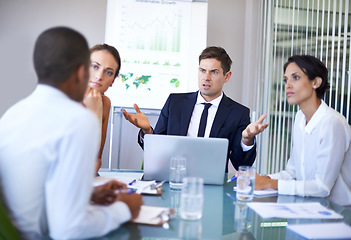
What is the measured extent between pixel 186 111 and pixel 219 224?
5.47 ft

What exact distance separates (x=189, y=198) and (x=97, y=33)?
383 cm

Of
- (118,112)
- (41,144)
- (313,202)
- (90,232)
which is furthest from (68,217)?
(118,112)

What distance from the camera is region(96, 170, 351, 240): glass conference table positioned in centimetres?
112

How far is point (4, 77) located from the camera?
14.8 ft

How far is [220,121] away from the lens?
277 centimetres

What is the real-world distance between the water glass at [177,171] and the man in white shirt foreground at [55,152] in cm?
70

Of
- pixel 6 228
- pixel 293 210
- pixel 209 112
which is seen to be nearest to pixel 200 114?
pixel 209 112

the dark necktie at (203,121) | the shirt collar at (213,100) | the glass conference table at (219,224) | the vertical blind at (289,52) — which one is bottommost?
the glass conference table at (219,224)

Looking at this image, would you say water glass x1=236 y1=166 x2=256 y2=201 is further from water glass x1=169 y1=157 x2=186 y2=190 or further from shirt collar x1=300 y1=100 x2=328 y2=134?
shirt collar x1=300 y1=100 x2=328 y2=134

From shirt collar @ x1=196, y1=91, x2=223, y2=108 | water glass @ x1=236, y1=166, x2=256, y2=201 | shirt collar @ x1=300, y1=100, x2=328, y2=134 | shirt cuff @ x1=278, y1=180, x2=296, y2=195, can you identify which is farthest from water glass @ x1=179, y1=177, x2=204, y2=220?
shirt collar @ x1=196, y1=91, x2=223, y2=108

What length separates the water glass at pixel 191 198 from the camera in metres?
1.26

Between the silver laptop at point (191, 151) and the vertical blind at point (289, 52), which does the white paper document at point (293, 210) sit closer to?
the silver laptop at point (191, 151)

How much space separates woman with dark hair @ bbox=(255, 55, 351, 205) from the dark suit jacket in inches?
19.4

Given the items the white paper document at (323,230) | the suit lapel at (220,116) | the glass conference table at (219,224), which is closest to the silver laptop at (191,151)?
the glass conference table at (219,224)
